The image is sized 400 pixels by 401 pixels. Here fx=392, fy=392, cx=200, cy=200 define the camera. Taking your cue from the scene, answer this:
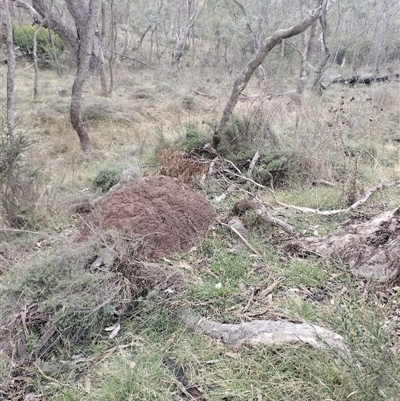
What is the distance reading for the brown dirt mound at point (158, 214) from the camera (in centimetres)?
289

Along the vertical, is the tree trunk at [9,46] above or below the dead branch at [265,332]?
above

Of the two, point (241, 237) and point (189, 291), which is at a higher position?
point (241, 237)

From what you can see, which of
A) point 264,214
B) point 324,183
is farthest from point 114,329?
point 324,183

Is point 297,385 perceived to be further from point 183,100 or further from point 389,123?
point 183,100

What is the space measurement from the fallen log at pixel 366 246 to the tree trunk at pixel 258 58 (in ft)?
8.50

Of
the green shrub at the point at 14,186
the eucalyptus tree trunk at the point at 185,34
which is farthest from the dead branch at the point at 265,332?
the eucalyptus tree trunk at the point at 185,34

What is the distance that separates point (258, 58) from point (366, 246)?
3.03 meters

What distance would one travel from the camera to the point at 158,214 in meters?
3.06

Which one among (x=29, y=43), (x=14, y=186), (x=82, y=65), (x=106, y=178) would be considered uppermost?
(x=82, y=65)

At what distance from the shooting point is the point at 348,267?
259cm

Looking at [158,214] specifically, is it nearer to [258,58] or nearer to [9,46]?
[258,58]

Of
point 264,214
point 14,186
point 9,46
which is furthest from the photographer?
point 9,46

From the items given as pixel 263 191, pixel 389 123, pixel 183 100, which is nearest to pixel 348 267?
pixel 263 191

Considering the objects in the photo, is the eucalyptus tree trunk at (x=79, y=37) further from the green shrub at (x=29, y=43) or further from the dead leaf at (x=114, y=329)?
the green shrub at (x=29, y=43)
